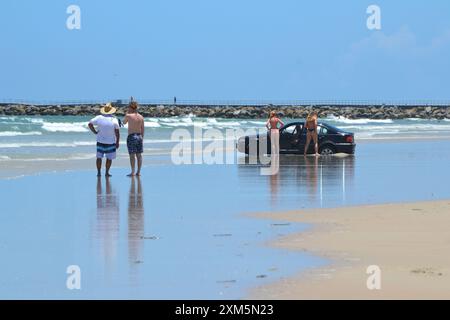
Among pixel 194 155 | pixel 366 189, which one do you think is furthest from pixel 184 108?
pixel 366 189

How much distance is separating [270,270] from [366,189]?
30.0ft

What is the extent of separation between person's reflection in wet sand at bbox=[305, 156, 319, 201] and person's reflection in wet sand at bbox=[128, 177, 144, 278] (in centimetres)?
291

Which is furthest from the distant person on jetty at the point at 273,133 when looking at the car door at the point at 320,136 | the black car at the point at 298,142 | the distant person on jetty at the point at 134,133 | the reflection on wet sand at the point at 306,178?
the distant person on jetty at the point at 134,133

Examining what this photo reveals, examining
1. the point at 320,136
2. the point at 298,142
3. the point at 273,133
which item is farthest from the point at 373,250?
the point at 320,136

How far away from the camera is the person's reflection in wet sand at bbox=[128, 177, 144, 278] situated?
10688 mm

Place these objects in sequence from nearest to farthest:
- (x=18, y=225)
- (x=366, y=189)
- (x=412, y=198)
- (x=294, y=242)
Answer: (x=294, y=242), (x=18, y=225), (x=412, y=198), (x=366, y=189)

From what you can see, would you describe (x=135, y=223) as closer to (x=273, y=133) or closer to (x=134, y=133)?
(x=134, y=133)

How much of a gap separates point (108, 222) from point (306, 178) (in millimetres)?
8399

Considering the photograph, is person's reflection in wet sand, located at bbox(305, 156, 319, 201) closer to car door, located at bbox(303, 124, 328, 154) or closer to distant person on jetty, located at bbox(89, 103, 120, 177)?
car door, located at bbox(303, 124, 328, 154)

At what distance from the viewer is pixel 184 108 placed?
13838 centimetres

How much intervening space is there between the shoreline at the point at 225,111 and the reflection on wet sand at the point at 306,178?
9200 cm

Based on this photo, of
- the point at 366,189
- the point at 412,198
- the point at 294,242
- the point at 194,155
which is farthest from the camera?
the point at 194,155

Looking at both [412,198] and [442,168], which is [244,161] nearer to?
[442,168]

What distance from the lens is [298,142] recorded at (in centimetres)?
3061
